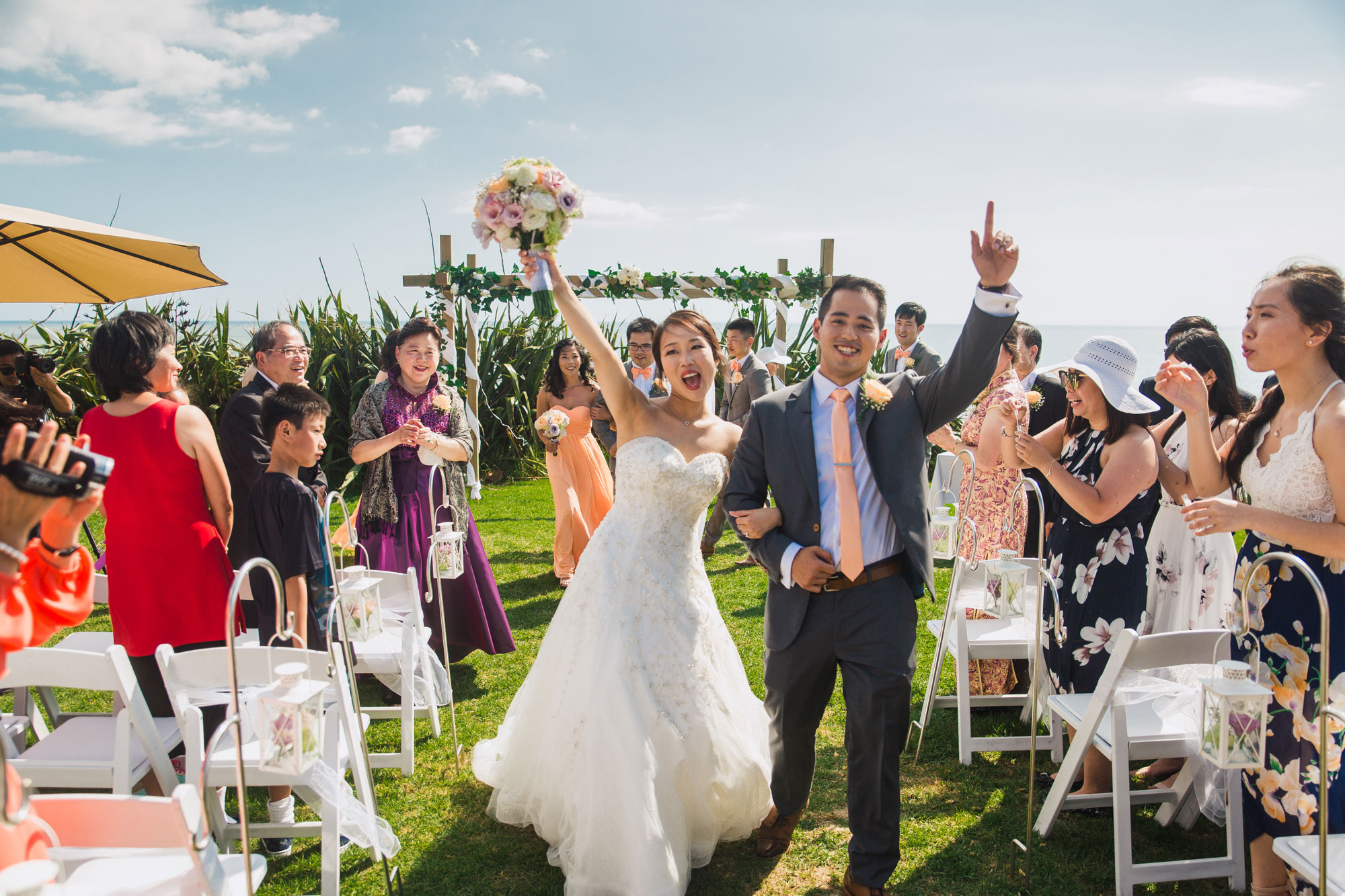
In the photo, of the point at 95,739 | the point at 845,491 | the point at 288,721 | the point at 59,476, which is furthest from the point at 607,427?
the point at 59,476

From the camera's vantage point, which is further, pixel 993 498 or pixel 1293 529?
pixel 993 498

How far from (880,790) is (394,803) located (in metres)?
2.17

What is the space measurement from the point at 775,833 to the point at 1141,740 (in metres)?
1.39

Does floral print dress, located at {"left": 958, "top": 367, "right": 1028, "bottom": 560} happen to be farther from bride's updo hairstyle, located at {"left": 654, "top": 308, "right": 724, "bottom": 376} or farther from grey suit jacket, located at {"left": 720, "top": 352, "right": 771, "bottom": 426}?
grey suit jacket, located at {"left": 720, "top": 352, "right": 771, "bottom": 426}

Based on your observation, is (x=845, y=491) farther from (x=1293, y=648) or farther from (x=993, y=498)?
(x=993, y=498)

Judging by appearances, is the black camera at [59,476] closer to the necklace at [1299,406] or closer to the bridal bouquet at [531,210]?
the bridal bouquet at [531,210]

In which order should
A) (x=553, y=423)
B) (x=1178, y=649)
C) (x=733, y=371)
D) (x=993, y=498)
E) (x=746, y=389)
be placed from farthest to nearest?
(x=733, y=371) → (x=746, y=389) → (x=553, y=423) → (x=993, y=498) → (x=1178, y=649)

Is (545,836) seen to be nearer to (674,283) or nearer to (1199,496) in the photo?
(1199,496)

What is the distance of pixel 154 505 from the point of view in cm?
321

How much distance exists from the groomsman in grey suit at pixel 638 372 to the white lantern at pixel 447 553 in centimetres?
294

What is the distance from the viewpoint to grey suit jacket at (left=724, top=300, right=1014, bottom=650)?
2830 millimetres

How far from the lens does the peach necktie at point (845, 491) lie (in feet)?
9.29

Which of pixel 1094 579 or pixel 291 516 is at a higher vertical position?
pixel 291 516

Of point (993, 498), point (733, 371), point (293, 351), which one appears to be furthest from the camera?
point (733, 371)
